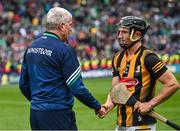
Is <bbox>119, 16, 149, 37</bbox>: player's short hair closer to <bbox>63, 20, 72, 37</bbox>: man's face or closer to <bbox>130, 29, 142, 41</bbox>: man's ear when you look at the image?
<bbox>130, 29, 142, 41</bbox>: man's ear

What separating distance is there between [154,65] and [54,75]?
1.09 meters

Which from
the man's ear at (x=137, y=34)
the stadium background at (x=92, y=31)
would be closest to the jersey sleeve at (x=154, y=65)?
the man's ear at (x=137, y=34)

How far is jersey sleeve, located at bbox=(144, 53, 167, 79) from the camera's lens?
6.43 metres

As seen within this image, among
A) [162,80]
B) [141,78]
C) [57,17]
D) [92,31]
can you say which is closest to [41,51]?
[57,17]

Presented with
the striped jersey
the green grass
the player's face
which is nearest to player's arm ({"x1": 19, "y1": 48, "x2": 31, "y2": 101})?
the striped jersey

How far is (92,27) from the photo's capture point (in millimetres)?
31375

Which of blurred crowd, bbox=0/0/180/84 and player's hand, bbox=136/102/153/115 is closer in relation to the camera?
player's hand, bbox=136/102/153/115

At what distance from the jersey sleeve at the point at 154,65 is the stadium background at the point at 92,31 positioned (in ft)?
43.7

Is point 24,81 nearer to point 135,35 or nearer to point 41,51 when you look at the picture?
point 41,51

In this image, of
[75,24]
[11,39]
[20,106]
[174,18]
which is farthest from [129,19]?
[174,18]

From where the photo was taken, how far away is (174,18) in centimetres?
3553

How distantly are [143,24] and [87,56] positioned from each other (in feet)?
72.5

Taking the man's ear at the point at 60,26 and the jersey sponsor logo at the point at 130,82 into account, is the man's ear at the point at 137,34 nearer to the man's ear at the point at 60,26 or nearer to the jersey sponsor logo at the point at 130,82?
the jersey sponsor logo at the point at 130,82

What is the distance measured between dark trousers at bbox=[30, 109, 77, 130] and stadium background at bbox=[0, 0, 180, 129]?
13119 mm
